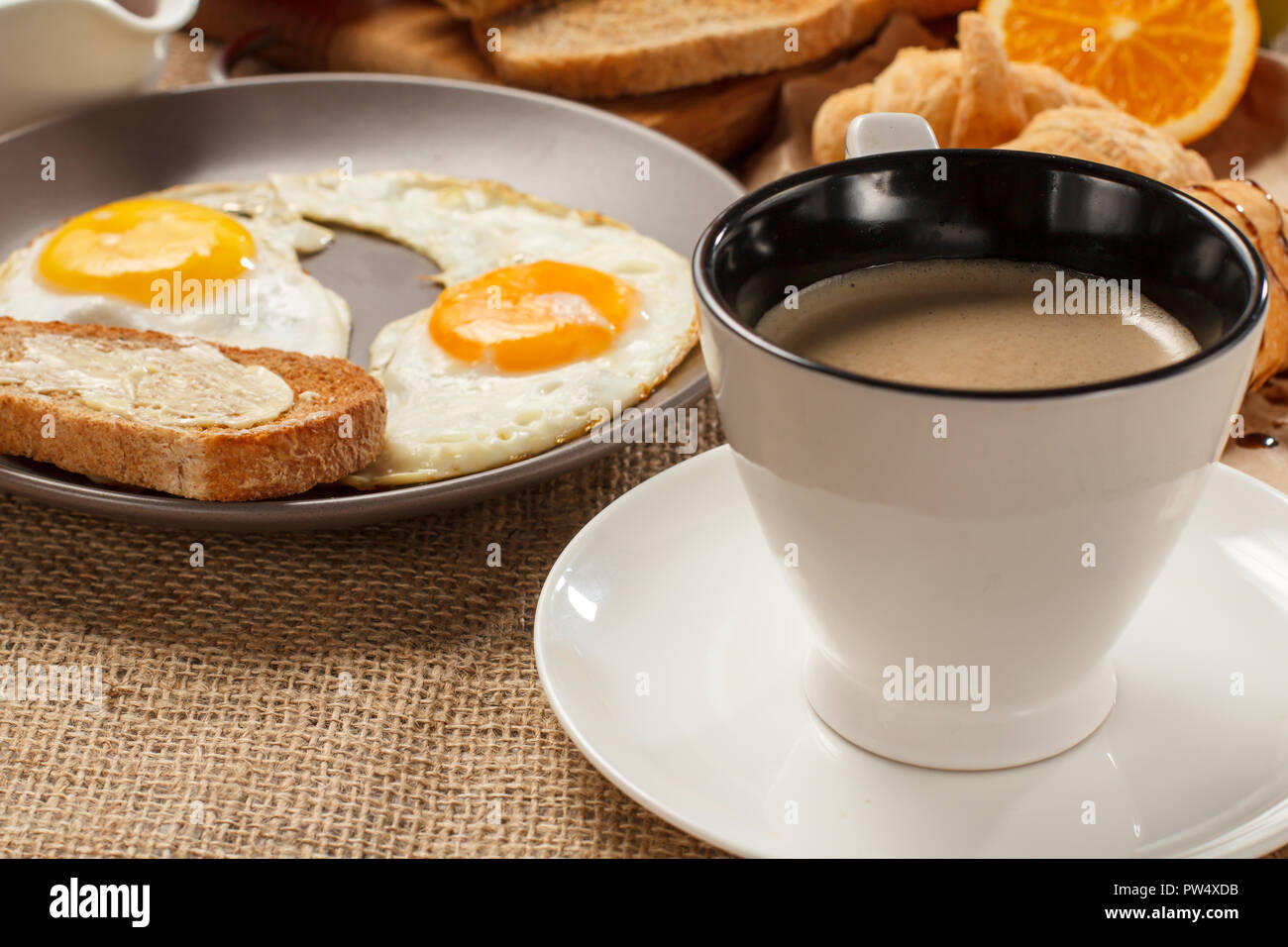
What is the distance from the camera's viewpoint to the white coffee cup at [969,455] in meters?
0.89

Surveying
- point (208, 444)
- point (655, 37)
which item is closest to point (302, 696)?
point (208, 444)

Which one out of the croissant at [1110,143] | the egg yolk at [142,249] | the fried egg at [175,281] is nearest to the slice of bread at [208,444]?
the fried egg at [175,281]

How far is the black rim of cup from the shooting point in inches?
33.8

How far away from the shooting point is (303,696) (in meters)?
1.35

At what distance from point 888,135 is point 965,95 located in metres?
0.95

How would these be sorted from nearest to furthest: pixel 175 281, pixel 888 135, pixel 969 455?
pixel 969 455 < pixel 888 135 < pixel 175 281

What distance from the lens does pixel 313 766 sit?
4.10 ft

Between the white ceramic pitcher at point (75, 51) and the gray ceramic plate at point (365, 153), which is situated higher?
the white ceramic pitcher at point (75, 51)

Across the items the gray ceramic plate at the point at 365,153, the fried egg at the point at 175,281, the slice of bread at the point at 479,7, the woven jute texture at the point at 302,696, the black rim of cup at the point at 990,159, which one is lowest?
the woven jute texture at the point at 302,696

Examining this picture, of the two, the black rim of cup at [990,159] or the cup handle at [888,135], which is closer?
the black rim of cup at [990,159]

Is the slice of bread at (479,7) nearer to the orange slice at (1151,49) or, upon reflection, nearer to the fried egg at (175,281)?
the fried egg at (175,281)

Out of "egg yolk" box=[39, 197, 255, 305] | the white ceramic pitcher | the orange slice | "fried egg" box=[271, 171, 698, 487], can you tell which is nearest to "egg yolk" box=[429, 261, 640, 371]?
"fried egg" box=[271, 171, 698, 487]

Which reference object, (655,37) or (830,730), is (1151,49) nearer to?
(655,37)
